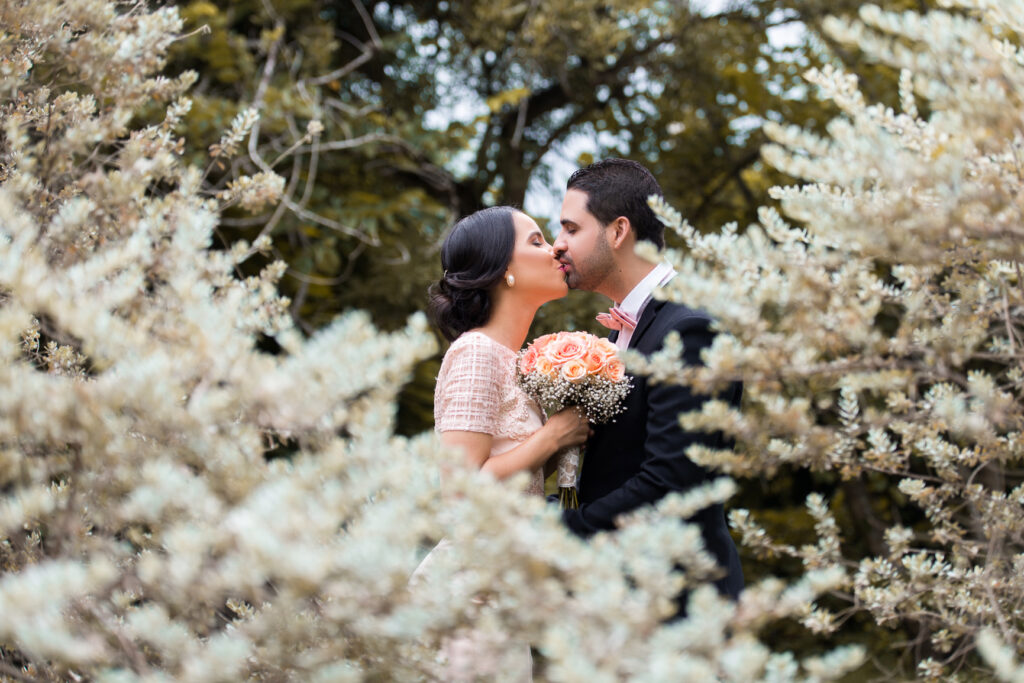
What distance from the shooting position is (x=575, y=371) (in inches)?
111

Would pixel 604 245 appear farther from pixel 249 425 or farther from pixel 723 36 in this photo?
pixel 723 36

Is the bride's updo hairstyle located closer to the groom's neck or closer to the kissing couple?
the kissing couple

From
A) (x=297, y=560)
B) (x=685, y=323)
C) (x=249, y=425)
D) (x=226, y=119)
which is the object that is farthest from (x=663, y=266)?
(x=226, y=119)

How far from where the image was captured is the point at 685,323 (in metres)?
2.78

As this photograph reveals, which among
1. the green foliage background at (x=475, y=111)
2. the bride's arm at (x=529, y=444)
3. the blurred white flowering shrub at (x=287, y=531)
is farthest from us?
the green foliage background at (x=475, y=111)

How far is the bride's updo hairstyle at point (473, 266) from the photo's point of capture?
127 inches

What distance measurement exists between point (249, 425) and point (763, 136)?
23.3 ft

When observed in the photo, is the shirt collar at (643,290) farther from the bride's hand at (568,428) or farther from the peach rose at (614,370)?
the bride's hand at (568,428)

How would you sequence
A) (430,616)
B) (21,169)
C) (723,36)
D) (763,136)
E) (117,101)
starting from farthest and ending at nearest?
(763,136)
(723,36)
(117,101)
(21,169)
(430,616)

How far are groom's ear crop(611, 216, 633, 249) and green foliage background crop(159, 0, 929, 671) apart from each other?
10.0ft

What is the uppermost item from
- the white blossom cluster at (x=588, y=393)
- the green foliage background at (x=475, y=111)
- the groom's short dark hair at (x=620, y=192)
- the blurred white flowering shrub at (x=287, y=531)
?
the blurred white flowering shrub at (x=287, y=531)

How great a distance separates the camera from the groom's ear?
3162 mm

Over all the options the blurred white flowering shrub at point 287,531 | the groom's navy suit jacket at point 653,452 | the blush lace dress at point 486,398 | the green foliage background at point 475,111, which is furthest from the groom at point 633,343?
the green foliage background at point 475,111

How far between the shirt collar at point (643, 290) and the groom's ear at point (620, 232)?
0.15m
